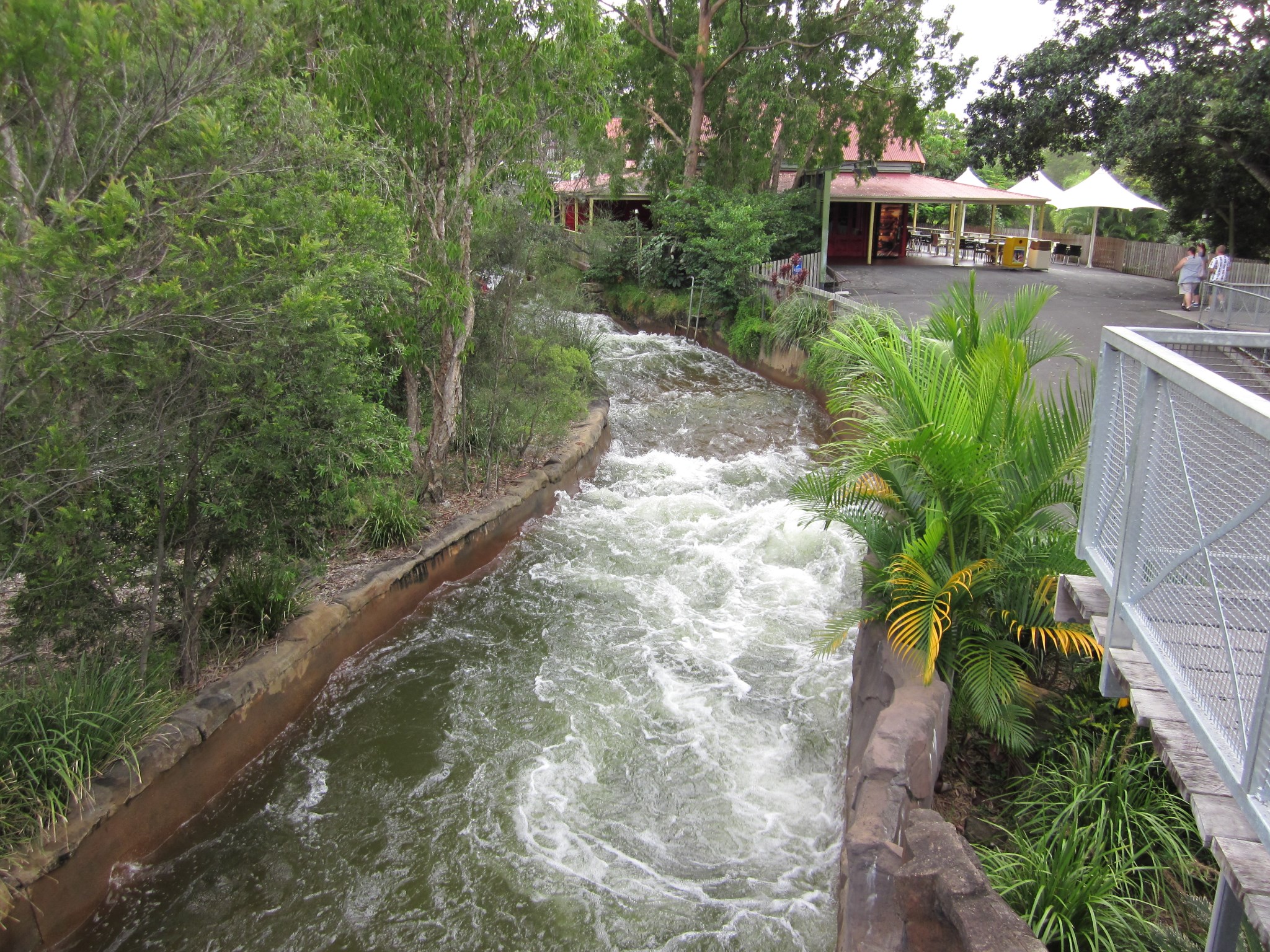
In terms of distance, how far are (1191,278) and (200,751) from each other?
19.7 m

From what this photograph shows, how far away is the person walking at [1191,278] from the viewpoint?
18.6m

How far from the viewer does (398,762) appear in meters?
6.45

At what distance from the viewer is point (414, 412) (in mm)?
10094

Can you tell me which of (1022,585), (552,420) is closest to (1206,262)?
(552,420)

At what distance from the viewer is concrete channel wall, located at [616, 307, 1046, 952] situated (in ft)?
12.1

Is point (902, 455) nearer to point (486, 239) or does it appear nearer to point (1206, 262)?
point (486, 239)

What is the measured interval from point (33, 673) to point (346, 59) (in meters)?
5.77

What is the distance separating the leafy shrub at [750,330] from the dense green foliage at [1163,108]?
7.95 meters

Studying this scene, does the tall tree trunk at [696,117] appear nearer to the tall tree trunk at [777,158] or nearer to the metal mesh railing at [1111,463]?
the tall tree trunk at [777,158]

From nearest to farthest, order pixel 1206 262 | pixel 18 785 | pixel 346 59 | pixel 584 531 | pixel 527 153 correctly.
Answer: pixel 18 785 < pixel 346 59 < pixel 527 153 < pixel 584 531 < pixel 1206 262

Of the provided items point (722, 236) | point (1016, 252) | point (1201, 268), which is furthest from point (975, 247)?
point (722, 236)

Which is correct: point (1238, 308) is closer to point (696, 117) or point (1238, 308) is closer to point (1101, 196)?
point (1101, 196)

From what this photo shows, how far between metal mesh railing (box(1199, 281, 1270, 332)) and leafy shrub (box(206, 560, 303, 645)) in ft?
39.8

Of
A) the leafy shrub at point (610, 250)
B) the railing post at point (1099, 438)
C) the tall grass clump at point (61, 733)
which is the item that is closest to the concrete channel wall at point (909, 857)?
the railing post at point (1099, 438)
